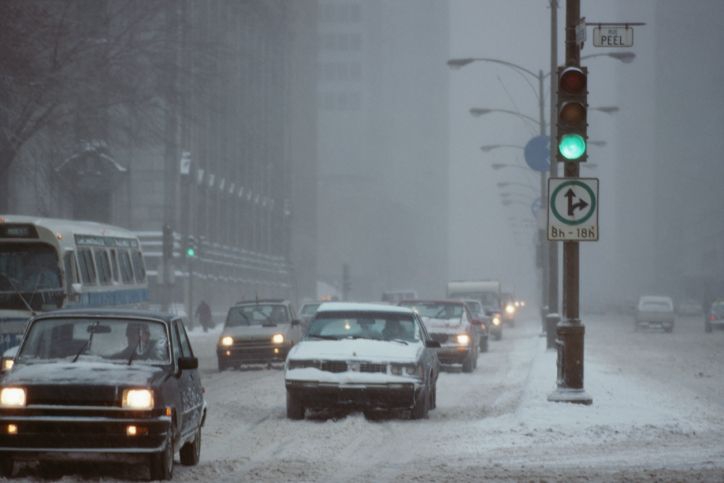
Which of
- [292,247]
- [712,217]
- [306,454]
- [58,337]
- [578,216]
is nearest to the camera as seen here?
[58,337]

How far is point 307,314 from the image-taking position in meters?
43.0

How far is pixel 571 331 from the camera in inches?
778

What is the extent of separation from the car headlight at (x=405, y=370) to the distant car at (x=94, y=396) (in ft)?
20.6

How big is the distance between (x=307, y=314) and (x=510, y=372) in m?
11.0

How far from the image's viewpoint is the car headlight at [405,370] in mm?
19609

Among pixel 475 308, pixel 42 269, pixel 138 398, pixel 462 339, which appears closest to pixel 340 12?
pixel 475 308

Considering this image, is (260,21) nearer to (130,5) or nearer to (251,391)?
(130,5)

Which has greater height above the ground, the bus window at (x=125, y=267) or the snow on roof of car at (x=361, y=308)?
the bus window at (x=125, y=267)

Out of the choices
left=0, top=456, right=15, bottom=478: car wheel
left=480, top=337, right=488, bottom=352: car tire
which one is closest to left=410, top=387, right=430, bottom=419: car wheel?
left=0, top=456, right=15, bottom=478: car wheel

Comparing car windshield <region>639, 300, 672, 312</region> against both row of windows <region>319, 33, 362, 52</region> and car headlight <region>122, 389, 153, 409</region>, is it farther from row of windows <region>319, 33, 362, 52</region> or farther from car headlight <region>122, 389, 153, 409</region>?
row of windows <region>319, 33, 362, 52</region>

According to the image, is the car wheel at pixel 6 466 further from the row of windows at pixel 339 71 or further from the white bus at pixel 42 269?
the row of windows at pixel 339 71

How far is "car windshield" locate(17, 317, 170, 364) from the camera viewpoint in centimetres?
1345

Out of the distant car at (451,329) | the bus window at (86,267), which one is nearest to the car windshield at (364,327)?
the bus window at (86,267)

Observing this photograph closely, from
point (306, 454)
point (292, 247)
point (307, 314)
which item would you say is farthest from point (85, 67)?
point (292, 247)
